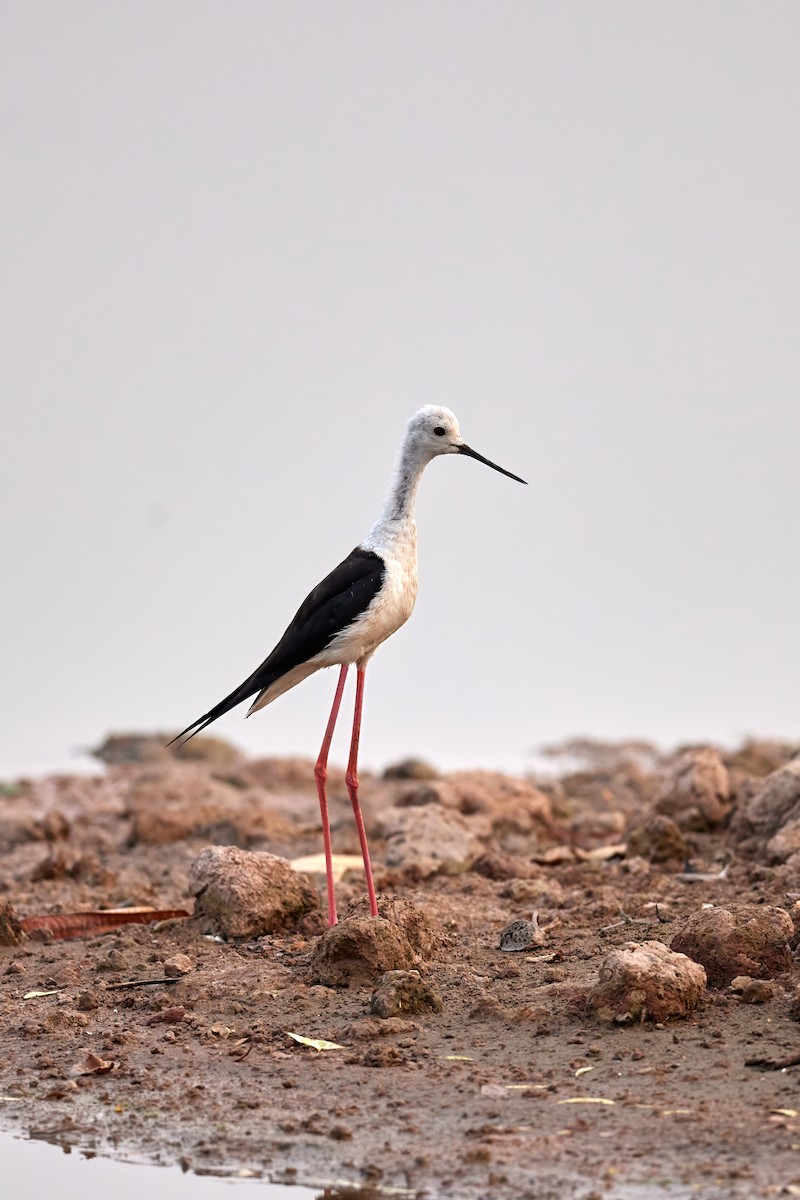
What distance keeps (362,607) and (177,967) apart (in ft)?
6.13

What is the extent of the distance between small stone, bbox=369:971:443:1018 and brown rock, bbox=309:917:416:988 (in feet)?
0.87

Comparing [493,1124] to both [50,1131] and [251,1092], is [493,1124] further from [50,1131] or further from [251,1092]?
[50,1131]

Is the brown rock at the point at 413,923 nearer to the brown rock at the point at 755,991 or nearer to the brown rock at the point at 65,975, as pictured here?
the brown rock at the point at 65,975

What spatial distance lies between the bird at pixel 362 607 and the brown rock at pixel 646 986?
1.47 m

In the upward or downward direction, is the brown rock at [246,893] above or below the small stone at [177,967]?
above

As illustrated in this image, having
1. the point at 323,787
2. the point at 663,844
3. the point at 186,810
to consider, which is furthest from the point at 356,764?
the point at 186,810

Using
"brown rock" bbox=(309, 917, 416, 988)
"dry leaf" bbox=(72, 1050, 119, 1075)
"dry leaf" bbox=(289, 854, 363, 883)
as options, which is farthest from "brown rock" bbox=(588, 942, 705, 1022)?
"dry leaf" bbox=(289, 854, 363, 883)

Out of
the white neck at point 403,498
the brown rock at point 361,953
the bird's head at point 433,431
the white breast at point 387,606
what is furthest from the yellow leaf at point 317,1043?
the bird's head at point 433,431

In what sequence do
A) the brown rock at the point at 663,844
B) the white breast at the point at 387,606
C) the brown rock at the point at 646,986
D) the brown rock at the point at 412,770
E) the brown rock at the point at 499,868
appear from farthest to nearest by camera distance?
the brown rock at the point at 412,770, the brown rock at the point at 663,844, the brown rock at the point at 499,868, the white breast at the point at 387,606, the brown rock at the point at 646,986

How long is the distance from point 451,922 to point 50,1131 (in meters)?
2.74

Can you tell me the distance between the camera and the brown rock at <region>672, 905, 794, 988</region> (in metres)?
6.45

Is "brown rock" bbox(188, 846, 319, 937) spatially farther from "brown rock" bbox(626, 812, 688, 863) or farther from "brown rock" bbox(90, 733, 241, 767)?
"brown rock" bbox(90, 733, 241, 767)

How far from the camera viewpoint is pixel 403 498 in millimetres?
7770

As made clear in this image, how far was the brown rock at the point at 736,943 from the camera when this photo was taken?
645 centimetres
